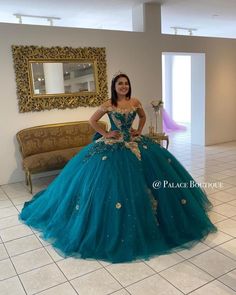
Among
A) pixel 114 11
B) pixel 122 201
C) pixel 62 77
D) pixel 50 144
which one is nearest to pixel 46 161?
pixel 50 144

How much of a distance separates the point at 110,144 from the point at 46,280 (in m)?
1.27

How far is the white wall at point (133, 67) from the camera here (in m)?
4.52

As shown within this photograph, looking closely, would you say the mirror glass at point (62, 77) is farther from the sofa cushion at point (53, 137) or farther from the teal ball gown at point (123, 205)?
the teal ball gown at point (123, 205)

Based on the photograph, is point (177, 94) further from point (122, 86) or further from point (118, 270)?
point (118, 270)

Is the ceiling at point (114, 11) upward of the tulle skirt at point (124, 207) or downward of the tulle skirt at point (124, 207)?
upward

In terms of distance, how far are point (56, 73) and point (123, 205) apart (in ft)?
10.0

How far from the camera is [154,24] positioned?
218 inches

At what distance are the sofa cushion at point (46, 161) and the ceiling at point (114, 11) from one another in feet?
8.05

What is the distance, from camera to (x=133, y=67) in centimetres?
550

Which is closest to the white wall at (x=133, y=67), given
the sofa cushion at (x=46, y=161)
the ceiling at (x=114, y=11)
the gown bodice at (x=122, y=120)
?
the ceiling at (x=114, y=11)

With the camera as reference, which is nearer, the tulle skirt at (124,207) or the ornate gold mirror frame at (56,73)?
the tulle skirt at (124,207)

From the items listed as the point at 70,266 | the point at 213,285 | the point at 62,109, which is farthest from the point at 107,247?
the point at 62,109

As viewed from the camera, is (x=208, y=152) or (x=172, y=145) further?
(x=172, y=145)

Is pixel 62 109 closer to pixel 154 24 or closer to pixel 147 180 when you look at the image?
pixel 154 24
